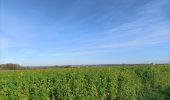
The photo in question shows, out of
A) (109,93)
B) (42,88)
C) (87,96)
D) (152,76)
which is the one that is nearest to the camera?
(42,88)

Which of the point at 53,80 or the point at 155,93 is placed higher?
the point at 53,80

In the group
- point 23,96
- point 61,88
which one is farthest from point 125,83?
point 23,96

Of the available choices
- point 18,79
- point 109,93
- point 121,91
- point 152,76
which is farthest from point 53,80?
point 152,76

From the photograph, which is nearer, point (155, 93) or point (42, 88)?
point (42, 88)

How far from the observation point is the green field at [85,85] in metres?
8.50

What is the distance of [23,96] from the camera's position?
27.6 feet

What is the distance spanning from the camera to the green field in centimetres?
850

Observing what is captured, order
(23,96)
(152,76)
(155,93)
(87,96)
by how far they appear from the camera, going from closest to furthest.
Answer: (23,96), (87,96), (155,93), (152,76)

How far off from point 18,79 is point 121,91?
5.05 meters

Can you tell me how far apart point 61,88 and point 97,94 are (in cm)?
185

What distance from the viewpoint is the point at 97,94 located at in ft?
35.5

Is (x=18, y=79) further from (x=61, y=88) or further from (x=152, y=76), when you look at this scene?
(x=152, y=76)

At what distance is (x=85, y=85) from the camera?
10477 millimetres

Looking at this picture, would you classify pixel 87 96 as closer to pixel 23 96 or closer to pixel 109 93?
pixel 109 93
